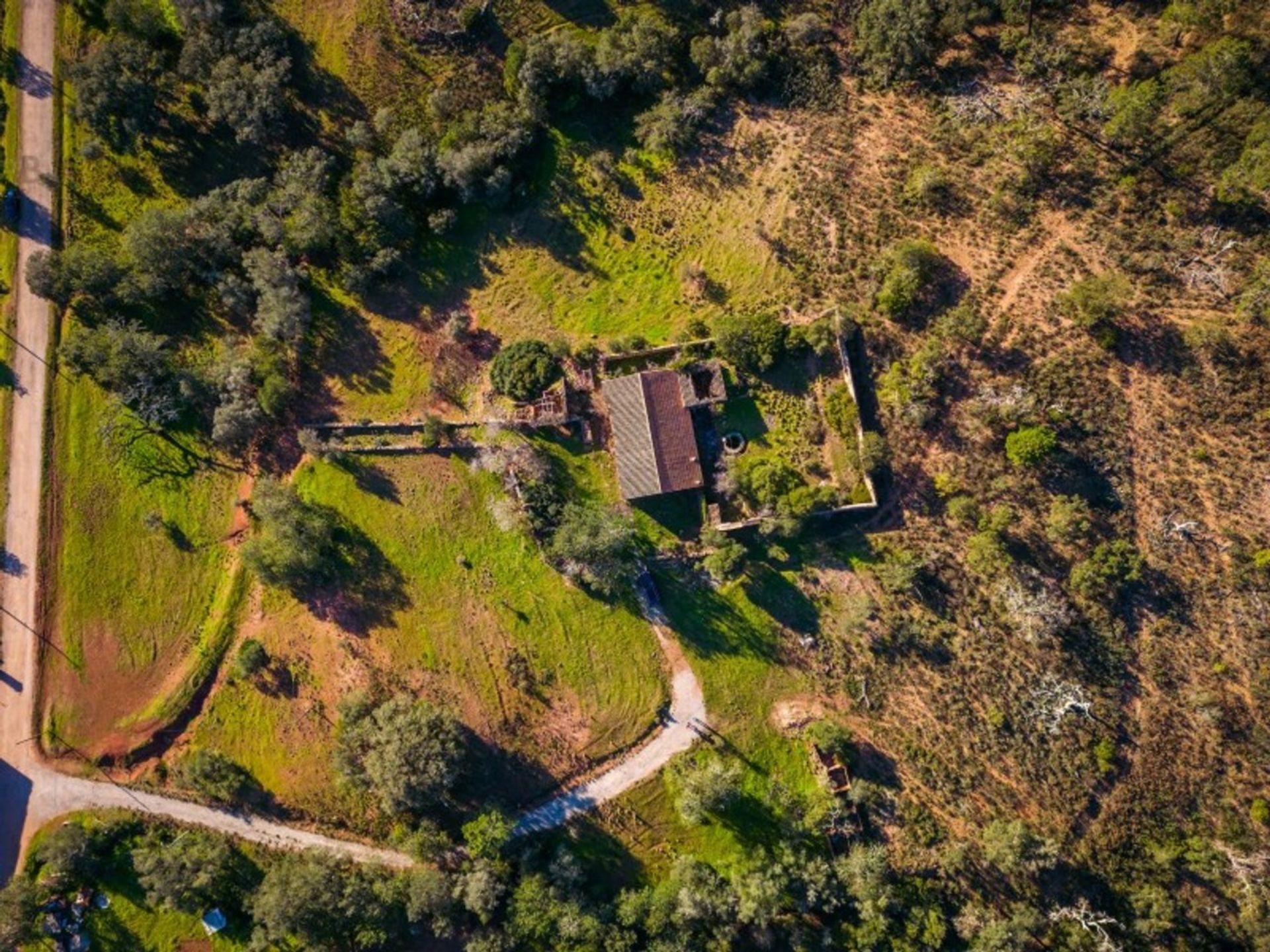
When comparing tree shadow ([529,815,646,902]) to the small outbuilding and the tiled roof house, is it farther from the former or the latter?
the tiled roof house

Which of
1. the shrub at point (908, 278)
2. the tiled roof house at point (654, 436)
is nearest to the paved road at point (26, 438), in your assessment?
the tiled roof house at point (654, 436)

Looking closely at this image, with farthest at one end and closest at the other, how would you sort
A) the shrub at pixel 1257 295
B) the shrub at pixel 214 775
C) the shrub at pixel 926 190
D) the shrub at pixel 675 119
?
the shrub at pixel 675 119 → the shrub at pixel 214 775 → the shrub at pixel 926 190 → the shrub at pixel 1257 295

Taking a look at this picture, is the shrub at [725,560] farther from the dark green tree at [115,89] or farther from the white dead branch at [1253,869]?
the dark green tree at [115,89]

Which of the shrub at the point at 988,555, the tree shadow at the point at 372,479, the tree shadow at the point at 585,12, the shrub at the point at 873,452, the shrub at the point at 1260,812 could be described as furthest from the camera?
the tree shadow at the point at 585,12

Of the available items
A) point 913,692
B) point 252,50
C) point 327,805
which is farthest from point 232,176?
point 913,692

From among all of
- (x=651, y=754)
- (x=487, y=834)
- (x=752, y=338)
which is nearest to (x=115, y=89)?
(x=752, y=338)

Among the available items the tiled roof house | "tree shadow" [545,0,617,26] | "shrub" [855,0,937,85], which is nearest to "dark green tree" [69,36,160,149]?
"tree shadow" [545,0,617,26]

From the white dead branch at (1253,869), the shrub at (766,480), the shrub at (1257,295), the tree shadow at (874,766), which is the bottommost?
the white dead branch at (1253,869)
